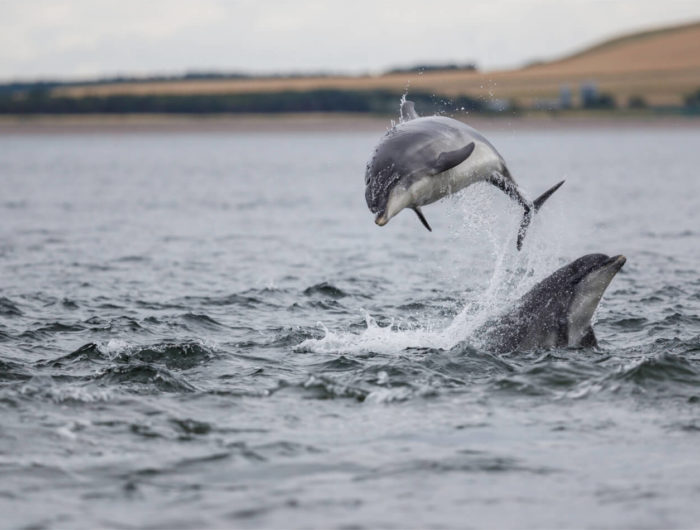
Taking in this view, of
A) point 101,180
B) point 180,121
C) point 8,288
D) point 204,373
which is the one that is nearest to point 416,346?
point 204,373

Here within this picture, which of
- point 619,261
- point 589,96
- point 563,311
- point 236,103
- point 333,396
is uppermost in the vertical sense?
point 589,96

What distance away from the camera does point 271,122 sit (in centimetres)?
17288

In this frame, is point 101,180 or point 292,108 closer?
point 101,180

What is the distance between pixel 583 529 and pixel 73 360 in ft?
27.3

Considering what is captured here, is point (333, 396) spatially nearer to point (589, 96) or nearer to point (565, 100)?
point (565, 100)

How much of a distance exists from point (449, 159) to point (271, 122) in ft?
531

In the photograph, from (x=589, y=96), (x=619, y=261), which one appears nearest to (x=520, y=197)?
(x=619, y=261)

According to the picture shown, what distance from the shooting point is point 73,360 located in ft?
50.7

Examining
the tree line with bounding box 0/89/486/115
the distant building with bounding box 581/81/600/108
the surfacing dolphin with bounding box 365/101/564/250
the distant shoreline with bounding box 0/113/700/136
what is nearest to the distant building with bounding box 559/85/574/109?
the distant building with bounding box 581/81/600/108

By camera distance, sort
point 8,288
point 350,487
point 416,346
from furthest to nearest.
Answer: point 8,288 → point 416,346 → point 350,487

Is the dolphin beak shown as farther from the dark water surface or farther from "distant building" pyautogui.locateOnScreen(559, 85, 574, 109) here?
"distant building" pyautogui.locateOnScreen(559, 85, 574, 109)

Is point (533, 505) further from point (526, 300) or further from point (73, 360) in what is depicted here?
point (73, 360)

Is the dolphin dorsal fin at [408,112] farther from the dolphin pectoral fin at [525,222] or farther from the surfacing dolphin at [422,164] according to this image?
the dolphin pectoral fin at [525,222]

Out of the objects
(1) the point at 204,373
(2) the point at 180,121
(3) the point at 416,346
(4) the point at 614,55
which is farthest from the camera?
(4) the point at 614,55
